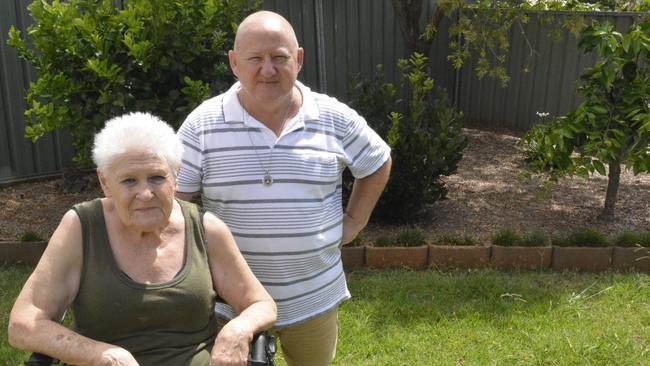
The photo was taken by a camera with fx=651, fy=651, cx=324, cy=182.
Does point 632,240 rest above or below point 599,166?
below

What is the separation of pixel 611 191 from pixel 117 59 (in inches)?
145

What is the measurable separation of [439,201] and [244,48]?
11.7ft

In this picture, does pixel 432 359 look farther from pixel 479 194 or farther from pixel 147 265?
pixel 479 194

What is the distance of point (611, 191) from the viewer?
4.89m

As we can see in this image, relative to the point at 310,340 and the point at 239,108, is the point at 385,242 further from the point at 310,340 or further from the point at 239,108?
the point at 239,108

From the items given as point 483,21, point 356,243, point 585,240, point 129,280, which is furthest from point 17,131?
point 585,240

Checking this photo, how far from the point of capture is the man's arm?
98.2 inches

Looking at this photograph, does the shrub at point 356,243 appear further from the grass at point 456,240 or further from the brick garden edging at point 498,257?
the grass at point 456,240

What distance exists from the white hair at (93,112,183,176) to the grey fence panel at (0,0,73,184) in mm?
4172

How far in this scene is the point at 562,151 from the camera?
15.0 ft

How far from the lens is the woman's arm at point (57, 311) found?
181 centimetres

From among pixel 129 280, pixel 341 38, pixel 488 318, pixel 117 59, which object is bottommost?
pixel 488 318

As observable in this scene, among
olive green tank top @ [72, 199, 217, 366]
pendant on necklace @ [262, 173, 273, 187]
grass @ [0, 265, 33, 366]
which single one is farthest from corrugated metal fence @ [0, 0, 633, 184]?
pendant on necklace @ [262, 173, 273, 187]

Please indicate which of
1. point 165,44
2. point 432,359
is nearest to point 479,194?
point 432,359
